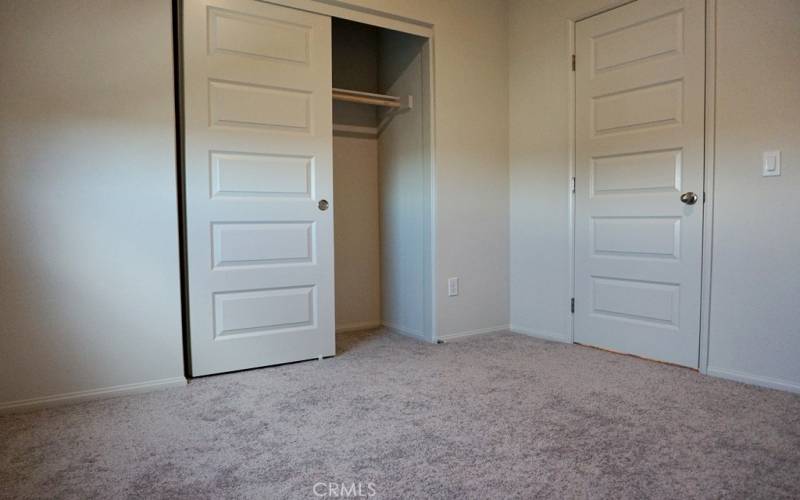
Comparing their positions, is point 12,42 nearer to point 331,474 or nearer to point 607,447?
point 331,474

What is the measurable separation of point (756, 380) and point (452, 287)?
5.69ft

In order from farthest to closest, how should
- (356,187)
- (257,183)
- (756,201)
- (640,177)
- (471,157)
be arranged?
1. (356,187)
2. (471,157)
3. (640,177)
4. (257,183)
5. (756,201)

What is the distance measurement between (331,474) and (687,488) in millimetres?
1076

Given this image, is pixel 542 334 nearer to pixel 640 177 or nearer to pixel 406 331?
pixel 406 331

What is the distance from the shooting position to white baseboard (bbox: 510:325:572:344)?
11.1 feet

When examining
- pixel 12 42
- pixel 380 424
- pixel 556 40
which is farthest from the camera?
pixel 556 40

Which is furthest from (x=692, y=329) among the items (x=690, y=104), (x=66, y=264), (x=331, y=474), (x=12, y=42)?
(x=12, y=42)

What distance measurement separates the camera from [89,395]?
236 cm

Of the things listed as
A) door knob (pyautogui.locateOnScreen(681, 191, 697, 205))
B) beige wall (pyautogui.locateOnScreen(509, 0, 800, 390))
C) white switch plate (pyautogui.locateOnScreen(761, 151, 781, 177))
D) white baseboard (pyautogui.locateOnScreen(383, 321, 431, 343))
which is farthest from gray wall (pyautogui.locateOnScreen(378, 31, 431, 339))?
white switch plate (pyautogui.locateOnScreen(761, 151, 781, 177))

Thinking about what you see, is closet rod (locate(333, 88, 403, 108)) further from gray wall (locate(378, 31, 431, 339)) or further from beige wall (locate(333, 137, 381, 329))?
beige wall (locate(333, 137, 381, 329))

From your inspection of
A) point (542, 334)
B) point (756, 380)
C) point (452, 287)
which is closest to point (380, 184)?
point (452, 287)

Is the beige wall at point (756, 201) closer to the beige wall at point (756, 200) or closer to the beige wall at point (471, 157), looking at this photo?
the beige wall at point (756, 200)

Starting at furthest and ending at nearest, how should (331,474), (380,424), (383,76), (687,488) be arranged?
(383,76) → (380,424) → (331,474) → (687,488)

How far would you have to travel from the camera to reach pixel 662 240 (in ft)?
9.37
